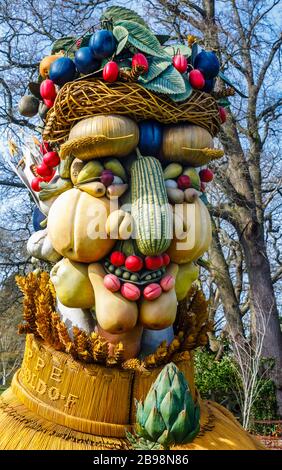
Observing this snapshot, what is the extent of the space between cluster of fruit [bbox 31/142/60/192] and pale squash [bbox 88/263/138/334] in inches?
26.4

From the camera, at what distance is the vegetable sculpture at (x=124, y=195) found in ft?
6.34

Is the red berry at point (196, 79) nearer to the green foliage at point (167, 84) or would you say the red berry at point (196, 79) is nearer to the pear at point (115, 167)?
the green foliage at point (167, 84)

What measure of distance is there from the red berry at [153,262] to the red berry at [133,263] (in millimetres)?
28

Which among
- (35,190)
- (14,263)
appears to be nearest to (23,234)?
(14,263)

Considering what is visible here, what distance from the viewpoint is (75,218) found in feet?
6.45

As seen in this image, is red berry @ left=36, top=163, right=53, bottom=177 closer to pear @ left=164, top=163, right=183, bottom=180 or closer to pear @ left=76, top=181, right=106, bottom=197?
pear @ left=76, top=181, right=106, bottom=197

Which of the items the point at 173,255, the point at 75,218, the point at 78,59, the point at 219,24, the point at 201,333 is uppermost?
the point at 219,24

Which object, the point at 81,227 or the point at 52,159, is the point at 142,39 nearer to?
the point at 52,159

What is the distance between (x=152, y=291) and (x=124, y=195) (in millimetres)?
419

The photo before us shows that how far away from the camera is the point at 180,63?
210cm

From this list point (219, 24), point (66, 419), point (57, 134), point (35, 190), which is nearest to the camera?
point (66, 419)
